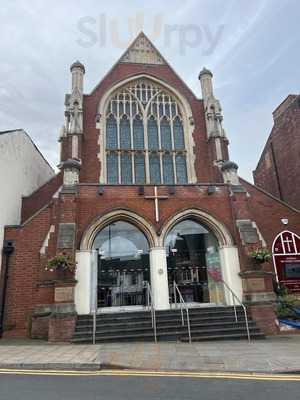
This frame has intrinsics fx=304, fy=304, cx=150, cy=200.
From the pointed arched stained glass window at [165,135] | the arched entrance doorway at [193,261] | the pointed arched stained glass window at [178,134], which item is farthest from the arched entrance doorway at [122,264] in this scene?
the pointed arched stained glass window at [178,134]

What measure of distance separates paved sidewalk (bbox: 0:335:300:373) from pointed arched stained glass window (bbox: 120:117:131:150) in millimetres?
11201

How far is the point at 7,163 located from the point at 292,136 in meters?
14.9

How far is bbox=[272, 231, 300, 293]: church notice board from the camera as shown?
42.8 feet

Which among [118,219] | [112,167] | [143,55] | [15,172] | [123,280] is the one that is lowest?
[123,280]

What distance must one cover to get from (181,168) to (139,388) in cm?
1341

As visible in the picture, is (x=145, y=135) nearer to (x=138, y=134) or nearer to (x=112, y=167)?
(x=138, y=134)

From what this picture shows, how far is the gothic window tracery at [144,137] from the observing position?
16.8 m

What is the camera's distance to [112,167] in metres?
16.8

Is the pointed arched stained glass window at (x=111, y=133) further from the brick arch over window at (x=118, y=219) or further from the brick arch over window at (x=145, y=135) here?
the brick arch over window at (x=118, y=219)

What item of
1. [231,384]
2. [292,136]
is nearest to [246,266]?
[231,384]

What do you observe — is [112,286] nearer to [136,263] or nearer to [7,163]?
[136,263]

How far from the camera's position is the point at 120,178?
1658cm

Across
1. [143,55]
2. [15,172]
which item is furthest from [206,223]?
[143,55]

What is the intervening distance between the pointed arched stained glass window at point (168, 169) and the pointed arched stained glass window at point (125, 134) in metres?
2.20
